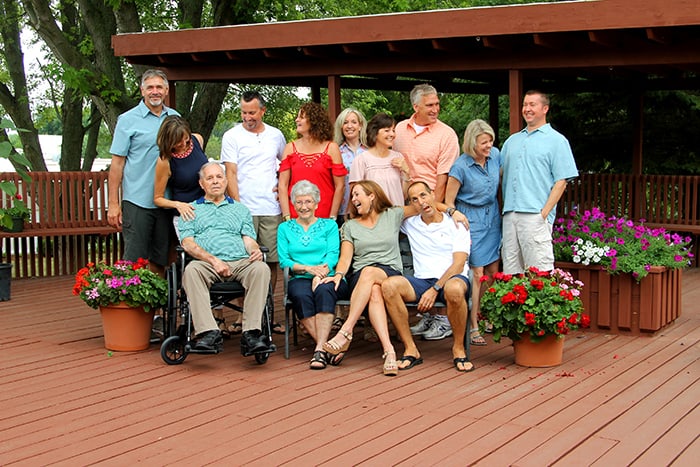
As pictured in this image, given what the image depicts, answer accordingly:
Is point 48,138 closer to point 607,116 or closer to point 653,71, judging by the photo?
point 607,116

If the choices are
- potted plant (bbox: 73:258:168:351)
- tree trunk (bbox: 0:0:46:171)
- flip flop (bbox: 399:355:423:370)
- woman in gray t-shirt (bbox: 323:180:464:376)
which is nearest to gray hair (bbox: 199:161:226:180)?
potted plant (bbox: 73:258:168:351)

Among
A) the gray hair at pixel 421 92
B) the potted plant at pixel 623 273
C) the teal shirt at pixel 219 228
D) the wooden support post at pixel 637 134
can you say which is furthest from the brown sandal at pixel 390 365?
the wooden support post at pixel 637 134

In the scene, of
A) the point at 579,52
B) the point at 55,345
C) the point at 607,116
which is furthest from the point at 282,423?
the point at 607,116

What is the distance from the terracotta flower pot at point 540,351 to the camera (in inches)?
222

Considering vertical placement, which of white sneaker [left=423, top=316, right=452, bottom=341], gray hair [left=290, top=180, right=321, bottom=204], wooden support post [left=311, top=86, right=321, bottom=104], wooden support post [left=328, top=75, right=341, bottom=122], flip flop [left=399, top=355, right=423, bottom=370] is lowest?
flip flop [left=399, top=355, right=423, bottom=370]

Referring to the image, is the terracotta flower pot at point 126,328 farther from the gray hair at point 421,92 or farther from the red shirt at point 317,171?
the gray hair at point 421,92

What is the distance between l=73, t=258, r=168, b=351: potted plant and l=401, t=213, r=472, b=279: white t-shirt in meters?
1.65

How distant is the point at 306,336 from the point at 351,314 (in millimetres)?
1044

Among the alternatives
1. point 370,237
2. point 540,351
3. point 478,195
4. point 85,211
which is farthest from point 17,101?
point 540,351

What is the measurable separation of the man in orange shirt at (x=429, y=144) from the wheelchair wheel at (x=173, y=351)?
1884mm

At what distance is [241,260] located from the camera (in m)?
5.89

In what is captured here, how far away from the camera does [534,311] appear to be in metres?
5.49

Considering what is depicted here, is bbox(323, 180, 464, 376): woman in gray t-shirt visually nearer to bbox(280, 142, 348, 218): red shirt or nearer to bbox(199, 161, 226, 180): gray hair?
bbox(280, 142, 348, 218): red shirt

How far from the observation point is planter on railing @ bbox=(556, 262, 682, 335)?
651cm
